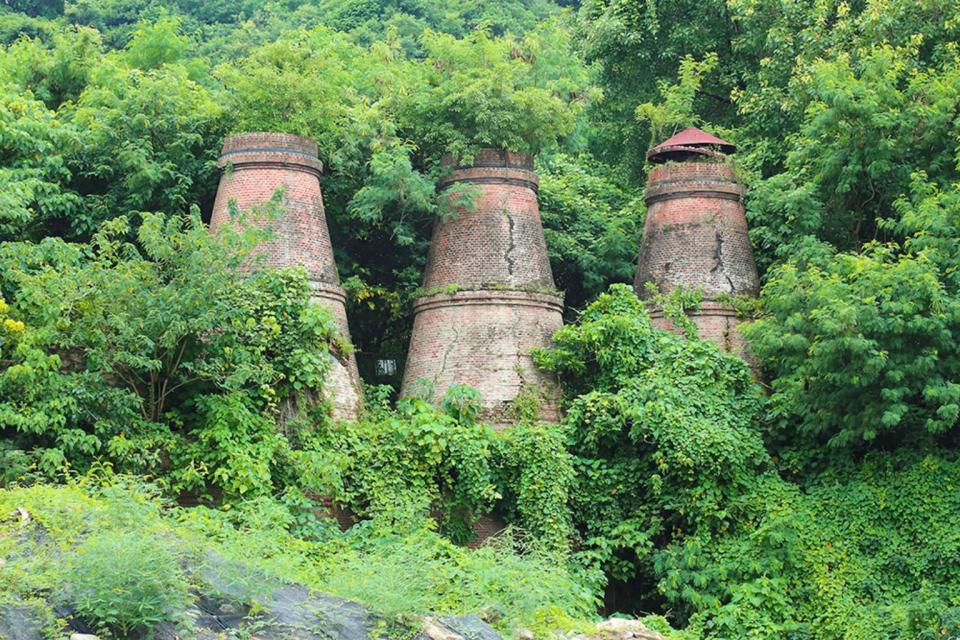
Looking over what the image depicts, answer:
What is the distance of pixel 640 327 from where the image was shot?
1648 cm

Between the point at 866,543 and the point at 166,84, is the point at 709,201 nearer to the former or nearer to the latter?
the point at 866,543

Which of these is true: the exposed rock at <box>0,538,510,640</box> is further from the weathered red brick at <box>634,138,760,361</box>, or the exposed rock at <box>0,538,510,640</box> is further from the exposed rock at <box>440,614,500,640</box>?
the weathered red brick at <box>634,138,760,361</box>

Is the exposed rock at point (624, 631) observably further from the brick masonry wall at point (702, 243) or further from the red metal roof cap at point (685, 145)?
the red metal roof cap at point (685, 145)

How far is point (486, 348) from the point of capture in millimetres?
16453

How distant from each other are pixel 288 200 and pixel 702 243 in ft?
17.6

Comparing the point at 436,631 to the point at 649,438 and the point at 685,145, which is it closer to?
the point at 649,438

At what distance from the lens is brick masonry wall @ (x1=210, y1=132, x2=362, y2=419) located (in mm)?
16031

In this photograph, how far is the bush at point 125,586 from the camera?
28.8ft

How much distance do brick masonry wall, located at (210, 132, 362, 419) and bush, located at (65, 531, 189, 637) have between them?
22.8 feet

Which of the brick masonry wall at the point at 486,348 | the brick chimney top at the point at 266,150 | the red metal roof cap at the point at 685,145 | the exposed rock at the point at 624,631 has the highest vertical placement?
the red metal roof cap at the point at 685,145

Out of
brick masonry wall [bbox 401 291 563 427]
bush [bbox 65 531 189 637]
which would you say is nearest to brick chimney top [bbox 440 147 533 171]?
brick masonry wall [bbox 401 291 563 427]

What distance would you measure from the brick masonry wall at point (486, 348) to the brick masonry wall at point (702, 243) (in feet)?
5.81

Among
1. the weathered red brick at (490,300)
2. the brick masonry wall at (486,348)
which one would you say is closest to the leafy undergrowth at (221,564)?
the brick masonry wall at (486,348)

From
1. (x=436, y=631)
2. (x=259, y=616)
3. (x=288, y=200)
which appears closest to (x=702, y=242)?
(x=288, y=200)
